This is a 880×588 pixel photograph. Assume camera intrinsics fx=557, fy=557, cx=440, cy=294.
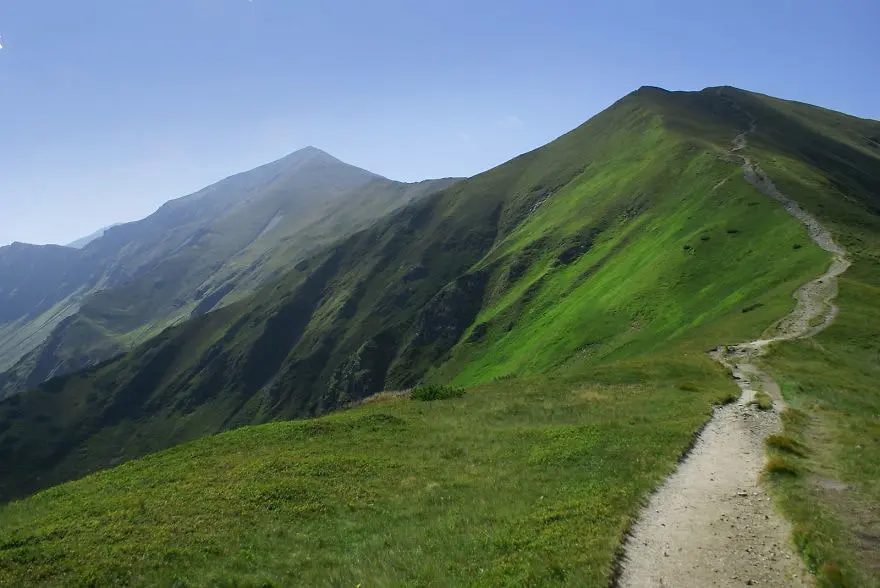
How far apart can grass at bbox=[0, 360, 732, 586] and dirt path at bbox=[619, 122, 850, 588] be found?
2.92 feet

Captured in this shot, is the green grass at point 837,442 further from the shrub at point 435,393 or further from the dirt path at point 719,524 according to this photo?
the shrub at point 435,393

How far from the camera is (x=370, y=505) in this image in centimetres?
2419

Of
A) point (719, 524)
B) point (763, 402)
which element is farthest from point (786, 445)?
point (763, 402)

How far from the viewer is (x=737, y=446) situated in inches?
1072

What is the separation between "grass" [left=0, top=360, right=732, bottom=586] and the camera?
17984 mm

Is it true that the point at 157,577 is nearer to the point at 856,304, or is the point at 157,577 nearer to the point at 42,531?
the point at 42,531

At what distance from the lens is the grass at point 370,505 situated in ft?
59.0

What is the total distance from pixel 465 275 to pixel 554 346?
95.0 m

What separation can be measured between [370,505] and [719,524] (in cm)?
1365

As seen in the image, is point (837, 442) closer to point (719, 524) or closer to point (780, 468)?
point (780, 468)

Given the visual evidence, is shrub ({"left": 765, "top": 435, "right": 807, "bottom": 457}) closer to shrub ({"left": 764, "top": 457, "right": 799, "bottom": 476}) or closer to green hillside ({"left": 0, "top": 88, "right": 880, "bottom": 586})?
green hillside ({"left": 0, "top": 88, "right": 880, "bottom": 586})

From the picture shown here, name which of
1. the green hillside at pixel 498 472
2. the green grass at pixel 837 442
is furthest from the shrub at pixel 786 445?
the green hillside at pixel 498 472

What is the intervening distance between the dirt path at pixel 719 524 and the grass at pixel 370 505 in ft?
2.92

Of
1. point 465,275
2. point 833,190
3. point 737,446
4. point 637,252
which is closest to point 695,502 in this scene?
point 737,446
